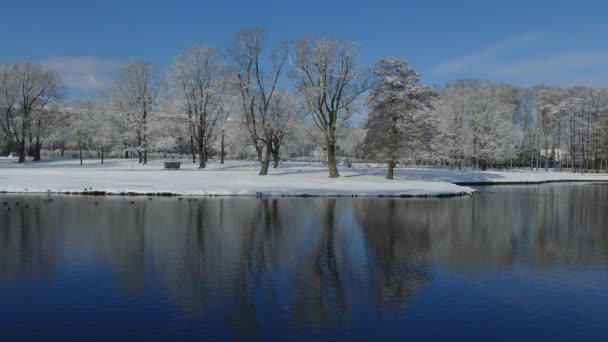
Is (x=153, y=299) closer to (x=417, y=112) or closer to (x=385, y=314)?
(x=385, y=314)

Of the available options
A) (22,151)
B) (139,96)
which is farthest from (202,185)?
(22,151)

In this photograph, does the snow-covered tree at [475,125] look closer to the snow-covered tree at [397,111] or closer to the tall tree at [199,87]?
the snow-covered tree at [397,111]

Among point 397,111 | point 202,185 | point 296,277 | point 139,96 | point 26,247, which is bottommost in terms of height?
point 296,277

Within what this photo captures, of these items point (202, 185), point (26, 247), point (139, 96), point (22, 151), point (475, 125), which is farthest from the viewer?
point (475, 125)

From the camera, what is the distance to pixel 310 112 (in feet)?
188

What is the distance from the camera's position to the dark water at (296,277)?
35.7ft

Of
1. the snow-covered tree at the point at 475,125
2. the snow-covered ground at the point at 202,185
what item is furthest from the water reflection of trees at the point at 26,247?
the snow-covered tree at the point at 475,125

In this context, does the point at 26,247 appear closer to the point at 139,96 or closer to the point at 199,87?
the point at 199,87

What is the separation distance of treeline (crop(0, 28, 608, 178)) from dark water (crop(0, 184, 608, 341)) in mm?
27121

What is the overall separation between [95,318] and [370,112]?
46.2 metres

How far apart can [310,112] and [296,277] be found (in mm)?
43611

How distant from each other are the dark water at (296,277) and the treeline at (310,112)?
27121 mm

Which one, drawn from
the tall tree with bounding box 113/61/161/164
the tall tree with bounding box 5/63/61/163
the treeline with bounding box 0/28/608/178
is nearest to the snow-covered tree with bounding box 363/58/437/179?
the treeline with bounding box 0/28/608/178

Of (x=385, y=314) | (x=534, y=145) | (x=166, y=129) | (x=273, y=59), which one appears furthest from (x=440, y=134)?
(x=534, y=145)
